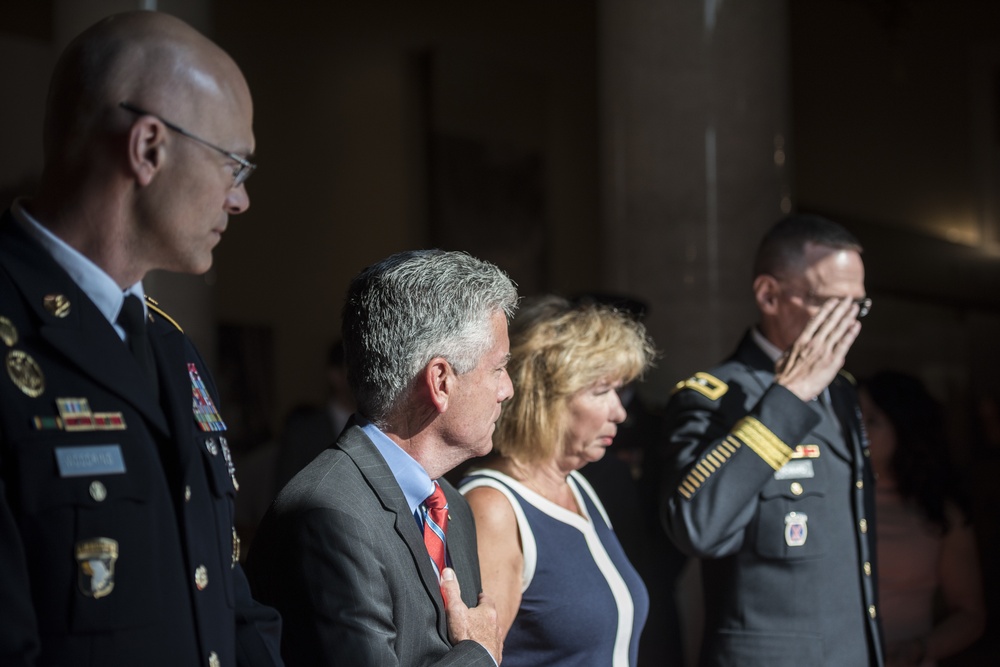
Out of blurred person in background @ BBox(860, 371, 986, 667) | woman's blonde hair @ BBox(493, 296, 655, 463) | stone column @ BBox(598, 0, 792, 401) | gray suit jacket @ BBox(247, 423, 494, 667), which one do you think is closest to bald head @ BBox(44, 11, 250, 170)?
gray suit jacket @ BBox(247, 423, 494, 667)

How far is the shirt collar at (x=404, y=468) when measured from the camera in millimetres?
2002

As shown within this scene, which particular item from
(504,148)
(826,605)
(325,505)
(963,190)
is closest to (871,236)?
(963,190)

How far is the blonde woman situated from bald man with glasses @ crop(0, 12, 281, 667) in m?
0.92

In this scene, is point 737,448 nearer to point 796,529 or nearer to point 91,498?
point 796,529

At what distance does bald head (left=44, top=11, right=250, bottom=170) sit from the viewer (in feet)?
4.66

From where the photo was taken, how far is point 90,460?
131 centimetres

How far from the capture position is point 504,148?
25.9 ft

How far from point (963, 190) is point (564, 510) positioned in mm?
6355

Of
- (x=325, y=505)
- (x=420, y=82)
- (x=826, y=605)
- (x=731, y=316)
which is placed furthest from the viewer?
(x=420, y=82)

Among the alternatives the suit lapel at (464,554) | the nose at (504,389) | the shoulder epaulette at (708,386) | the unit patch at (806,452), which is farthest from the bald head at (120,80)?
the unit patch at (806,452)

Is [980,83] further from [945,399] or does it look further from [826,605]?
[826,605]

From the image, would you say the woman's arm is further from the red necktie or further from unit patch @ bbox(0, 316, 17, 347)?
unit patch @ bbox(0, 316, 17, 347)

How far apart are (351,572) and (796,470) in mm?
1418

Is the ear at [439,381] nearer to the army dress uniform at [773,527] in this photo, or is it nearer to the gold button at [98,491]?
the gold button at [98,491]
